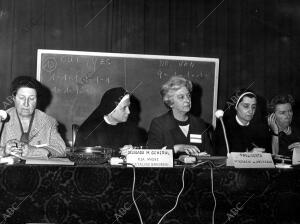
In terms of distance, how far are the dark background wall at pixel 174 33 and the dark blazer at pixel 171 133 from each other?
158 centimetres

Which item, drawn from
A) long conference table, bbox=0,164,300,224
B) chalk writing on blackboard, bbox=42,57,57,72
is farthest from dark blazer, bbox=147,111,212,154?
chalk writing on blackboard, bbox=42,57,57,72

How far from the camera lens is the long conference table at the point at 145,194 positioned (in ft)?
6.09

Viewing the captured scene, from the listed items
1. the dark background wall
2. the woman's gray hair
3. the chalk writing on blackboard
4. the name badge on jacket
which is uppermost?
the dark background wall

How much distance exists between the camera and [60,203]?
6.13 feet

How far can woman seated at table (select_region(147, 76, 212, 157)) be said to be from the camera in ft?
11.0

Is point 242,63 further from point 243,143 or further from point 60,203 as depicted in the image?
point 60,203

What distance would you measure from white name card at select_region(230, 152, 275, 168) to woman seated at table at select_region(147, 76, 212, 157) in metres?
1.16

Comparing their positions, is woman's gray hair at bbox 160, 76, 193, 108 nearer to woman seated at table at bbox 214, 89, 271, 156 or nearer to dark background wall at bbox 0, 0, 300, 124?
woman seated at table at bbox 214, 89, 271, 156

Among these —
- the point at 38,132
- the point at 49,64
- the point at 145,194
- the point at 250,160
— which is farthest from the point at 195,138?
the point at 49,64

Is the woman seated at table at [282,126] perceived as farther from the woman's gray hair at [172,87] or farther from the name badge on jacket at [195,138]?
the woman's gray hair at [172,87]

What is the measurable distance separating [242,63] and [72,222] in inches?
148

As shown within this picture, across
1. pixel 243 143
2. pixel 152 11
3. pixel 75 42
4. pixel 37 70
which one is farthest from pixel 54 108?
pixel 243 143

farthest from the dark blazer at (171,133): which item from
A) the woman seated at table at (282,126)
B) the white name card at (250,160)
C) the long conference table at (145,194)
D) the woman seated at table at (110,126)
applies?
the long conference table at (145,194)

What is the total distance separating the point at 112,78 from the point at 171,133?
5.23 ft
